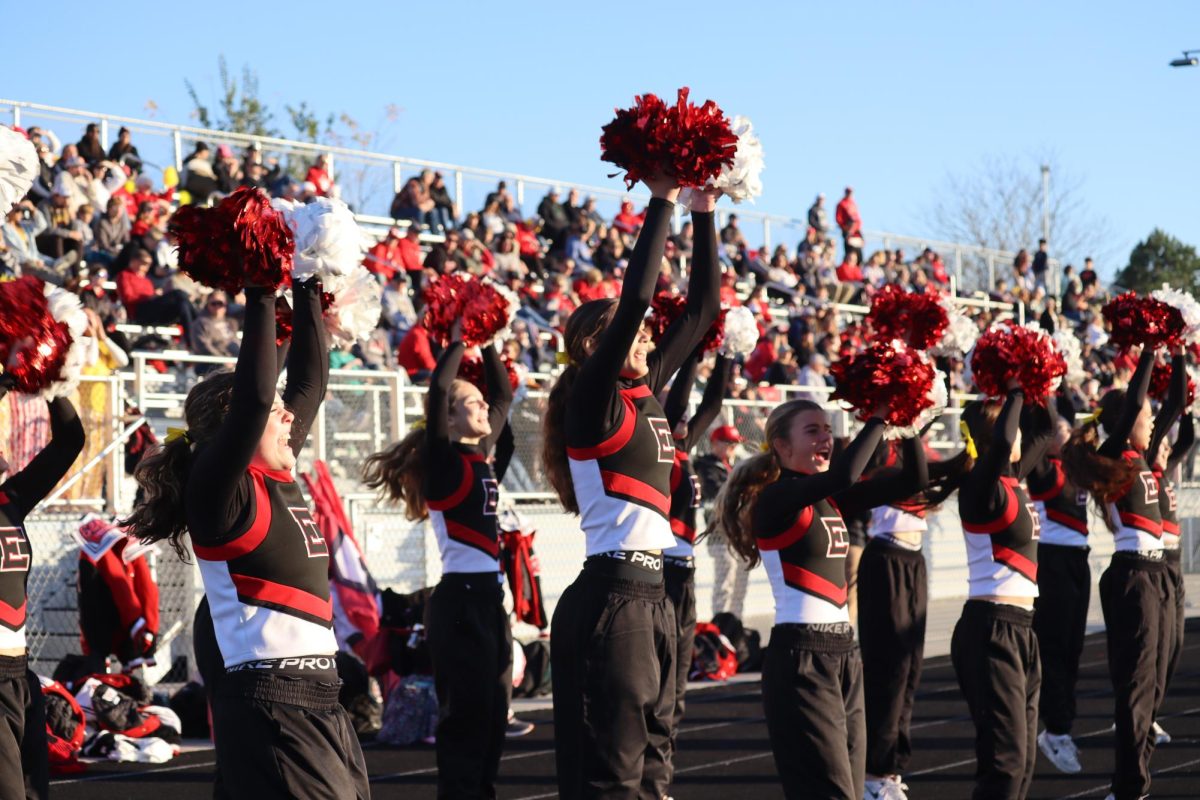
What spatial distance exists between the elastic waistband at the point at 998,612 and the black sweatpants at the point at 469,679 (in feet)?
5.71

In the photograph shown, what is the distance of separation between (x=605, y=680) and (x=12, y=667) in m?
1.65

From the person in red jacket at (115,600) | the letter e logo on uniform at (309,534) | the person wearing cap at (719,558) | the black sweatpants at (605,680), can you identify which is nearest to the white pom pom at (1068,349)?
the black sweatpants at (605,680)

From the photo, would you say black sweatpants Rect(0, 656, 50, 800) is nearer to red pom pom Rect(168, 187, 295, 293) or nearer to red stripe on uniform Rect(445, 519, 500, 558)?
red pom pom Rect(168, 187, 295, 293)

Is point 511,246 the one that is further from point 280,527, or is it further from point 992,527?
point 280,527

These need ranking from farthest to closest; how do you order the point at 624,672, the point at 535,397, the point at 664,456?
the point at 535,397 → the point at 664,456 → the point at 624,672

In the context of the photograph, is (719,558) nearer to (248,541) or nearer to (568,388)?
(568,388)

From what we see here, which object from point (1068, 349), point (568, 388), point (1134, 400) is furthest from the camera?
point (1068, 349)

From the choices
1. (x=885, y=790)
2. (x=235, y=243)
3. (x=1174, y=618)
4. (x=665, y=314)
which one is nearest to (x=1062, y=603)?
(x=1174, y=618)

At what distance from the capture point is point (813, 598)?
183 inches

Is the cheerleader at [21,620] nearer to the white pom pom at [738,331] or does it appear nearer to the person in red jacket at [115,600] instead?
the white pom pom at [738,331]

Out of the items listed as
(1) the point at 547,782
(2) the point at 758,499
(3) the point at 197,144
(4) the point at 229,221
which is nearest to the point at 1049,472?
(1) the point at 547,782

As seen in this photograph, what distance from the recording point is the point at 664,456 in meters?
4.42

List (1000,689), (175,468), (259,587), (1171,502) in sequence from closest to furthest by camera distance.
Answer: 1. (259,587)
2. (175,468)
3. (1000,689)
4. (1171,502)

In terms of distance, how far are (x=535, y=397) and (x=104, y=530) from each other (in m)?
4.02
